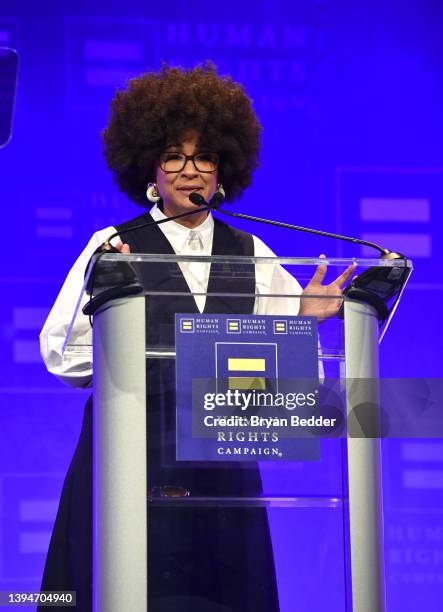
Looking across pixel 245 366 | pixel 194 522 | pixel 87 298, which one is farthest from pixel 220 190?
pixel 194 522

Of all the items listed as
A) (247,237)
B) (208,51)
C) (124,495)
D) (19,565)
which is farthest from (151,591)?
(208,51)

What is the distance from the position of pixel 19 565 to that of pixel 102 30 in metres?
1.45

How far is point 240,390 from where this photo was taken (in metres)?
1.39

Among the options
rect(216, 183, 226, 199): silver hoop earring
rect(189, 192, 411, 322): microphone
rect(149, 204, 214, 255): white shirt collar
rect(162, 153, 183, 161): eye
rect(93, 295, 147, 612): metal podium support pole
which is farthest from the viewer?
rect(162, 153, 183, 161): eye

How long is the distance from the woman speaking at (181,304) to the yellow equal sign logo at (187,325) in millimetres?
19

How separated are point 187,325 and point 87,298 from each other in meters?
0.18

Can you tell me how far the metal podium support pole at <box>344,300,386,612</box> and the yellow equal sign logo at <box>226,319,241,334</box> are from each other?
15 centimetres

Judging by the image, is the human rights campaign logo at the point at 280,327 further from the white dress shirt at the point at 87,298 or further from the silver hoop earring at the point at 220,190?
the silver hoop earring at the point at 220,190

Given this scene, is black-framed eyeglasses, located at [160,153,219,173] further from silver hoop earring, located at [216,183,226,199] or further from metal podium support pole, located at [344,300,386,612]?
metal podium support pole, located at [344,300,386,612]

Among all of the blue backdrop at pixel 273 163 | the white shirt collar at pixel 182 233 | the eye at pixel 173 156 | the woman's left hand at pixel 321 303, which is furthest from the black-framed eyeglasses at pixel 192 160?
the woman's left hand at pixel 321 303

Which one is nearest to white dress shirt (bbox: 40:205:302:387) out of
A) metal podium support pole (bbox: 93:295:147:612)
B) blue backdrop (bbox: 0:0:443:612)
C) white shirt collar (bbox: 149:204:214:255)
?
white shirt collar (bbox: 149:204:214:255)

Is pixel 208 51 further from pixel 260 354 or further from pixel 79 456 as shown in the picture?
pixel 260 354

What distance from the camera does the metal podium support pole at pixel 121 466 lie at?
1.35 m

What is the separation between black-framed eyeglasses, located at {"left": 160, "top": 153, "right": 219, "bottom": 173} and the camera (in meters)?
2.31
